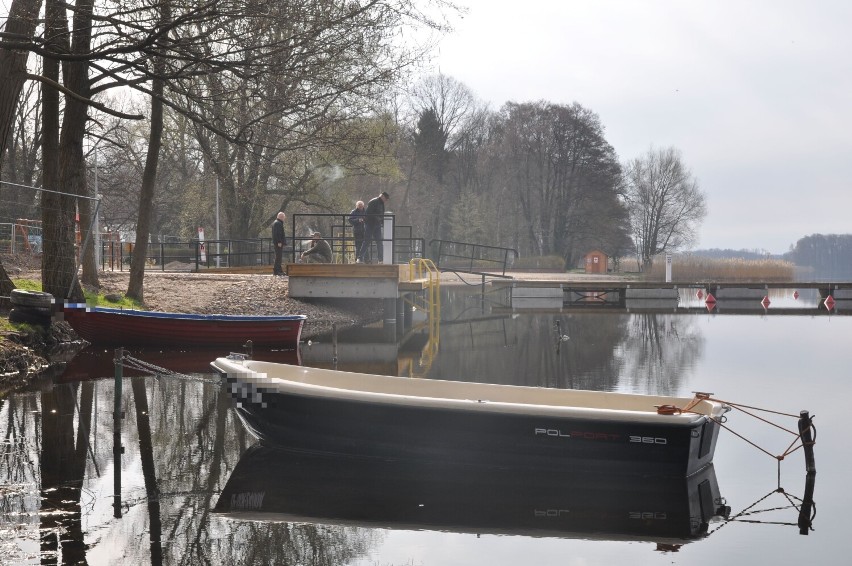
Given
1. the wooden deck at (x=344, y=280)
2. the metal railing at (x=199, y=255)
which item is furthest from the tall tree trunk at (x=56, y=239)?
the metal railing at (x=199, y=255)

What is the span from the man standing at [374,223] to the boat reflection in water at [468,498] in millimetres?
15961

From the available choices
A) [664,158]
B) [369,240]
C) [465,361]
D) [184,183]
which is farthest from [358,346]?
[664,158]

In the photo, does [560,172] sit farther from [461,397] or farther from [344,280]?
[461,397]

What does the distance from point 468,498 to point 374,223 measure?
18162 millimetres

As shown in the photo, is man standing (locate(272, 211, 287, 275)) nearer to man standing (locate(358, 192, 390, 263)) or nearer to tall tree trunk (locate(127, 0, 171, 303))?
man standing (locate(358, 192, 390, 263))

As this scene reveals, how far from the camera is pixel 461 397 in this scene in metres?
10.6

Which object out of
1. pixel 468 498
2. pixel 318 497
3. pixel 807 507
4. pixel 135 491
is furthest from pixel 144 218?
pixel 807 507

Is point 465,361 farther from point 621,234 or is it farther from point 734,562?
point 621,234

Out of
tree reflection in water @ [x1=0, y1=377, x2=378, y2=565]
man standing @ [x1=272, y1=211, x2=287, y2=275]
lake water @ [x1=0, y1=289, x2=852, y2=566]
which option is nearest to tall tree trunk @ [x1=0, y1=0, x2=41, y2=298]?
lake water @ [x1=0, y1=289, x2=852, y2=566]

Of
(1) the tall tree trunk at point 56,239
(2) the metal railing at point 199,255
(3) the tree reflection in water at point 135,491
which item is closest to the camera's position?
(3) the tree reflection in water at point 135,491

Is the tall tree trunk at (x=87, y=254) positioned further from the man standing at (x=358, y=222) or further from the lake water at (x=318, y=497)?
the man standing at (x=358, y=222)

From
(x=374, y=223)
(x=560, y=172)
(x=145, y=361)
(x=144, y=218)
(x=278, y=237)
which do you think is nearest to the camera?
(x=145, y=361)

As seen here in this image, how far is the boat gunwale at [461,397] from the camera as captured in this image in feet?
29.8

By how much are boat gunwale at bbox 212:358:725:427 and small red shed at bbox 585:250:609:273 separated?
2627 inches
